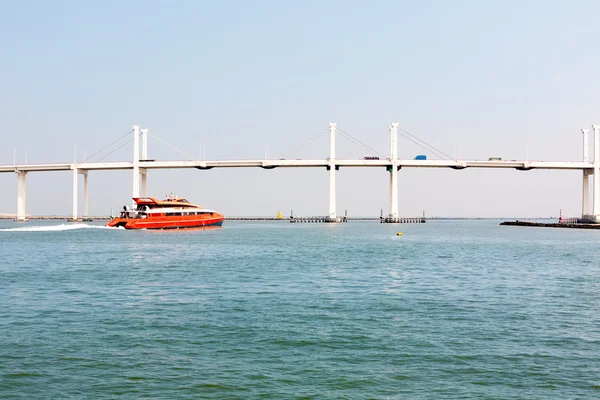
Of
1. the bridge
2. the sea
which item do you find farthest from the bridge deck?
the sea

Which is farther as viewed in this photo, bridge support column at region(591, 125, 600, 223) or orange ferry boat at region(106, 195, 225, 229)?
bridge support column at region(591, 125, 600, 223)

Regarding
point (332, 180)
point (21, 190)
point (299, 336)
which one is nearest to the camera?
point (299, 336)

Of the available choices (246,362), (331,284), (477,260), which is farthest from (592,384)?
(477,260)

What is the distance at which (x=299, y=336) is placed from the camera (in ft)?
41.6

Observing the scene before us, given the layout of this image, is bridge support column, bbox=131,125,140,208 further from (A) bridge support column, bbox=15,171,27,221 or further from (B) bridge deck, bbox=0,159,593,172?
(A) bridge support column, bbox=15,171,27,221

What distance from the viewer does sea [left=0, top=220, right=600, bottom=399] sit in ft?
30.5

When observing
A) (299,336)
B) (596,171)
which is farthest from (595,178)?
(299,336)

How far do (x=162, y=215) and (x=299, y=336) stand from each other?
69.3 m

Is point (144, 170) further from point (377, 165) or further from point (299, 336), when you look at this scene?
point (299, 336)

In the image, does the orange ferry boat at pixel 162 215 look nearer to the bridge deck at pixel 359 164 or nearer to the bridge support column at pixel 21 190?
the bridge deck at pixel 359 164

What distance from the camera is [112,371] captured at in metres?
10.0

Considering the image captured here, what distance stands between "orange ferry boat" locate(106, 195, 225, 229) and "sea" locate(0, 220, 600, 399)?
179 feet

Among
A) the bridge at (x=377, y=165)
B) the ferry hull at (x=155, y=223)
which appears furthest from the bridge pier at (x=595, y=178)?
the ferry hull at (x=155, y=223)

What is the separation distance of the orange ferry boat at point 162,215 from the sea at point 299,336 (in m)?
54.6
